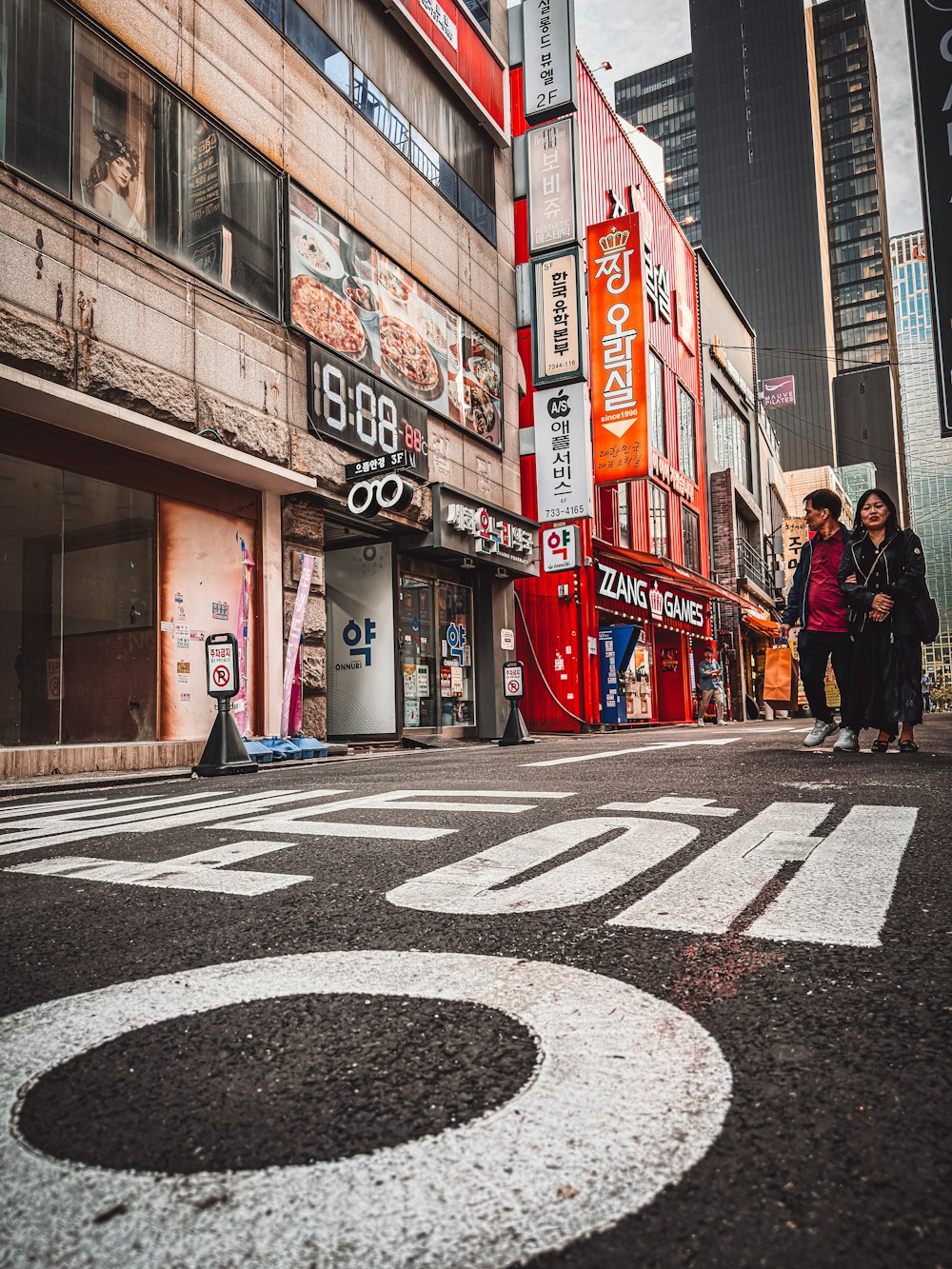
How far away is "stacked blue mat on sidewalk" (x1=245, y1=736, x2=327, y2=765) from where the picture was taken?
379 inches

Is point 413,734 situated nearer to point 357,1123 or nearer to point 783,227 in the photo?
point 357,1123

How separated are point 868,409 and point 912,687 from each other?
Answer: 9910cm

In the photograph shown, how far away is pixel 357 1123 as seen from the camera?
3.51 ft

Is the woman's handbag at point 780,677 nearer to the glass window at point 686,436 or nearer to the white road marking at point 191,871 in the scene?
the glass window at point 686,436

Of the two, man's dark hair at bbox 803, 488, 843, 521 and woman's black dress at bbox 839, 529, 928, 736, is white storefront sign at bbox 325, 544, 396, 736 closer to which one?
man's dark hair at bbox 803, 488, 843, 521

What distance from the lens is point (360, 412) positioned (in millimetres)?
12508

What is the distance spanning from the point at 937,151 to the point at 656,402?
13.8 metres

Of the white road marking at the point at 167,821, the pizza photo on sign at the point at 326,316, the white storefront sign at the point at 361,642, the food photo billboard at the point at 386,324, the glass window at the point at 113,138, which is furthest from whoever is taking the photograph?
the white storefront sign at the point at 361,642

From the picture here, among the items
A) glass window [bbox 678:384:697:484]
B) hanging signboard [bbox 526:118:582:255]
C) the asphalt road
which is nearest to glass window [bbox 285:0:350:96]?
hanging signboard [bbox 526:118:582:255]

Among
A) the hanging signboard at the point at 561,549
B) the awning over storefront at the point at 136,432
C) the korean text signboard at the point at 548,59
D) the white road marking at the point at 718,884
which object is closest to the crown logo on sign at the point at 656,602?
the hanging signboard at the point at 561,549

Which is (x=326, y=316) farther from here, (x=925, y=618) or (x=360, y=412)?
(x=925, y=618)

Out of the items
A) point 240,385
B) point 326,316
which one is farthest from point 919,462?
point 240,385

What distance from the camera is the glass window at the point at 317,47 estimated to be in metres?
12.2

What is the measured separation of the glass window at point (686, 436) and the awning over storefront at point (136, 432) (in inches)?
705
